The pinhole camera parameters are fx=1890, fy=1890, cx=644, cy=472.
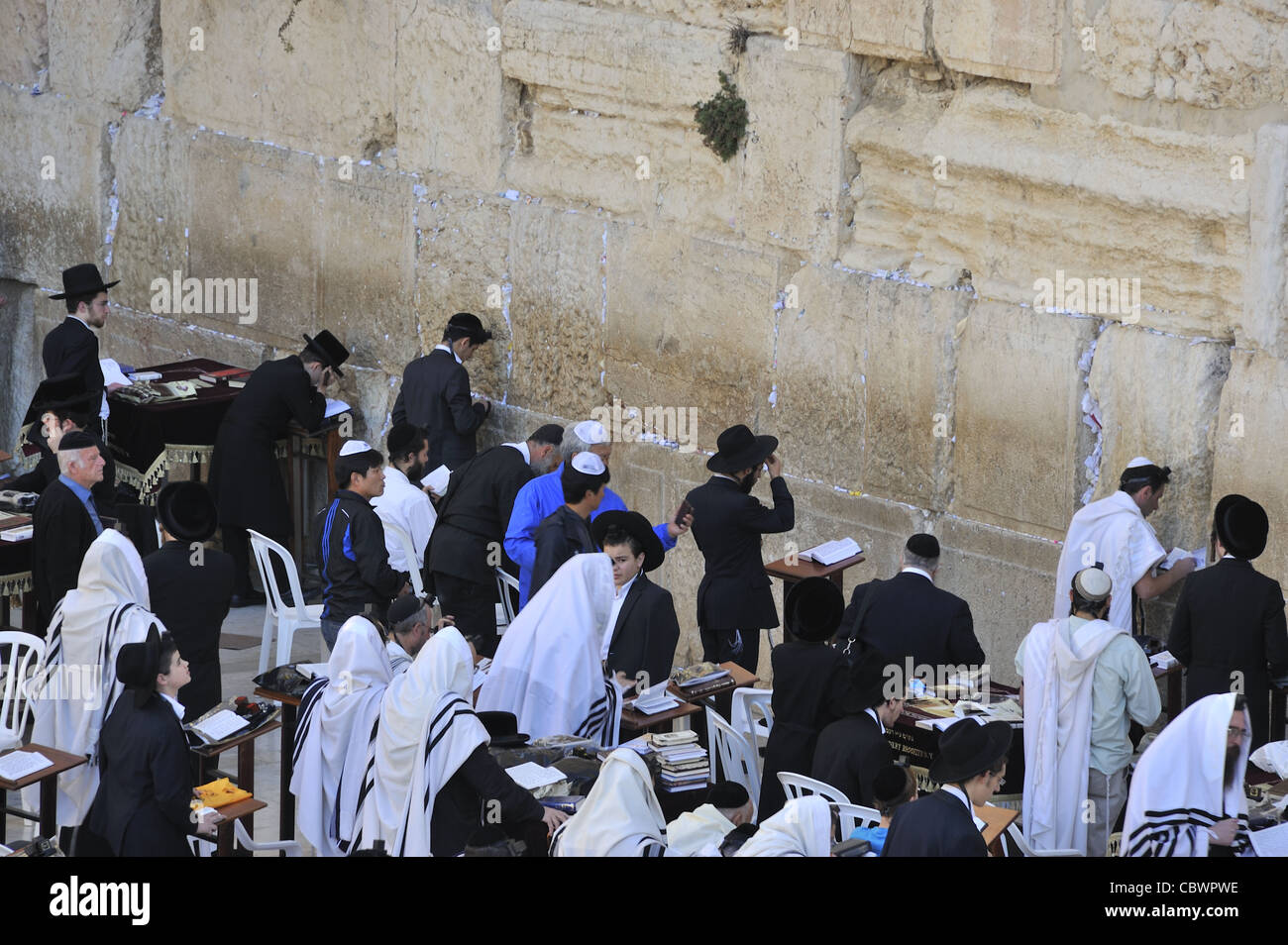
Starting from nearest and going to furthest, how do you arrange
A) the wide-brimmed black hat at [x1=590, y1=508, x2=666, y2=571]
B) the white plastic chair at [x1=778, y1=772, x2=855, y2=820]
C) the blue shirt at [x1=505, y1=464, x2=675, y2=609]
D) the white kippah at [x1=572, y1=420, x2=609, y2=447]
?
the white plastic chair at [x1=778, y1=772, x2=855, y2=820] → the wide-brimmed black hat at [x1=590, y1=508, x2=666, y2=571] → the blue shirt at [x1=505, y1=464, x2=675, y2=609] → the white kippah at [x1=572, y1=420, x2=609, y2=447]

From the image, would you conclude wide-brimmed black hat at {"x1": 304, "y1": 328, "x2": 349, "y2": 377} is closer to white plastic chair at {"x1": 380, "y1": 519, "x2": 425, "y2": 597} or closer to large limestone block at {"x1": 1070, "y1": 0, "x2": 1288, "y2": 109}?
white plastic chair at {"x1": 380, "y1": 519, "x2": 425, "y2": 597}

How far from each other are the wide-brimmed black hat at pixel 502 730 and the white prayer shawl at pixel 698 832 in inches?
43.2

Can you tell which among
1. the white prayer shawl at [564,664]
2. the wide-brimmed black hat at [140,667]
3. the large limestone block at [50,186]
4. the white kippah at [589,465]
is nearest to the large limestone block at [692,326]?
the white kippah at [589,465]

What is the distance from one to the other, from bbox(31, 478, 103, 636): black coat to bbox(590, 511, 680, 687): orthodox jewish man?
2.47m

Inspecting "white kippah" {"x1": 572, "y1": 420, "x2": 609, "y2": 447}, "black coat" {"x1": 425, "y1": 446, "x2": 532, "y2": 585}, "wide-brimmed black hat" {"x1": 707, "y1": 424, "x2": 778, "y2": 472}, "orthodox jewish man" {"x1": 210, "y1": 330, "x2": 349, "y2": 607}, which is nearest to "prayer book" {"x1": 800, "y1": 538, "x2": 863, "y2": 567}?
"wide-brimmed black hat" {"x1": 707, "y1": 424, "x2": 778, "y2": 472}

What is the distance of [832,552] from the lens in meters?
8.62

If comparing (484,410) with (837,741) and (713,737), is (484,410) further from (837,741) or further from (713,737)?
(837,741)

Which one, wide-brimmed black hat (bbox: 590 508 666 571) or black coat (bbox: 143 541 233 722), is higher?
wide-brimmed black hat (bbox: 590 508 666 571)

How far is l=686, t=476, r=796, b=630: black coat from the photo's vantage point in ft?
27.3

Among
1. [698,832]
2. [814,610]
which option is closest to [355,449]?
[814,610]

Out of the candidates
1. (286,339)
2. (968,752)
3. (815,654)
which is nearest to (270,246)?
(286,339)

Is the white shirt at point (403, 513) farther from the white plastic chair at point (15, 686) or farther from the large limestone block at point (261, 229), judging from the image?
the large limestone block at point (261, 229)

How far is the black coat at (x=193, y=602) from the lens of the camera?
762 centimetres

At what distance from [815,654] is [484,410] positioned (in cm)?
428
